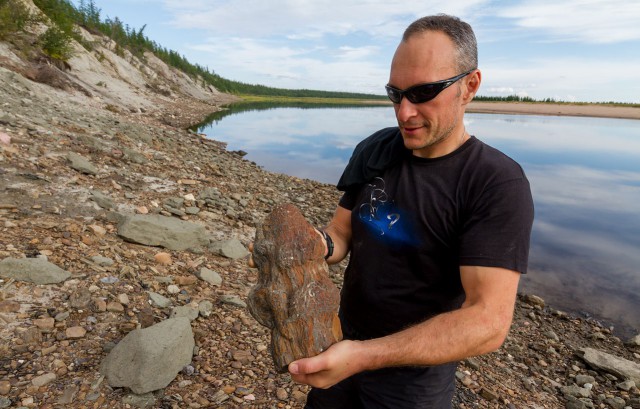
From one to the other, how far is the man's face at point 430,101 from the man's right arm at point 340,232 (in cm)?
79

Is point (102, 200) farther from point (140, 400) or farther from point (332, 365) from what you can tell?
point (332, 365)

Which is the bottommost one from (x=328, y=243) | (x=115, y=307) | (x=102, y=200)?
(x=115, y=307)

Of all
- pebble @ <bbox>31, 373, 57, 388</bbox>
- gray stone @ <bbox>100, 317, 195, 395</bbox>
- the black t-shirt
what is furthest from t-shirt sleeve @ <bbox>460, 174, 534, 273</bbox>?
pebble @ <bbox>31, 373, 57, 388</bbox>

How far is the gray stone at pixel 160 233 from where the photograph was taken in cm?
624

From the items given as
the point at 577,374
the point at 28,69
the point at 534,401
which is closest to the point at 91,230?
the point at 534,401

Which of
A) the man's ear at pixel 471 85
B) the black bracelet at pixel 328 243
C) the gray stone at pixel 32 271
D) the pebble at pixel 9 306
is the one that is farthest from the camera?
the gray stone at pixel 32 271

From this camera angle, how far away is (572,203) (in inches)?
712

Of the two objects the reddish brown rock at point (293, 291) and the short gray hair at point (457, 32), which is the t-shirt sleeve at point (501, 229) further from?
the reddish brown rock at point (293, 291)

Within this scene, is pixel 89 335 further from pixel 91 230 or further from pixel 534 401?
pixel 534 401

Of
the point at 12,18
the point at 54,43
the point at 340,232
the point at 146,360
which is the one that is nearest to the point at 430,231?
the point at 340,232

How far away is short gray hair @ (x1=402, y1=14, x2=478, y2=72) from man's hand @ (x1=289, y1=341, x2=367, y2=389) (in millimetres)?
1658

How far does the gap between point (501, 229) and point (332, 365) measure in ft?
3.62

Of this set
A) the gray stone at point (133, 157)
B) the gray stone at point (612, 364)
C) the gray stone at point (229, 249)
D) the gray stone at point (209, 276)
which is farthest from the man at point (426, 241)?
the gray stone at point (133, 157)

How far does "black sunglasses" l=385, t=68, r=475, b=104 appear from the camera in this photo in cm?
222
